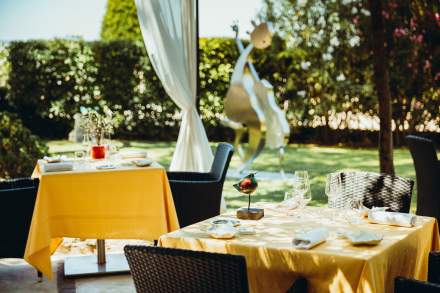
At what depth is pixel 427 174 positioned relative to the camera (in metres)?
5.07

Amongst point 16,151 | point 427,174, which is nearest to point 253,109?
point 16,151

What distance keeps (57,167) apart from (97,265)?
793 millimetres

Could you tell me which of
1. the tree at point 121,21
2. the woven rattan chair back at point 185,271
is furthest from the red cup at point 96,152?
the tree at point 121,21

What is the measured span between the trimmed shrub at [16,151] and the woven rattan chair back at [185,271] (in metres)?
5.27

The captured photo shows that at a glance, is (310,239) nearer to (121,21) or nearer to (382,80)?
(382,80)

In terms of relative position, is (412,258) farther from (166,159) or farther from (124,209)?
(166,159)

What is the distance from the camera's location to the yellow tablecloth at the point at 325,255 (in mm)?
2662

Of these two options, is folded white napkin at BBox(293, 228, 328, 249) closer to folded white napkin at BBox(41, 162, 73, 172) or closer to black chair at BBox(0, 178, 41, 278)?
black chair at BBox(0, 178, 41, 278)

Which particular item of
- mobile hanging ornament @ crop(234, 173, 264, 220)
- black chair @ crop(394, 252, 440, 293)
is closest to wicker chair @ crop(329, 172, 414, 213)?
mobile hanging ornament @ crop(234, 173, 264, 220)

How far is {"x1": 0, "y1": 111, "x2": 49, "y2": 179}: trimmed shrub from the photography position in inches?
296

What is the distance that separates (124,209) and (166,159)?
5.27m

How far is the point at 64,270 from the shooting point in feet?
15.9

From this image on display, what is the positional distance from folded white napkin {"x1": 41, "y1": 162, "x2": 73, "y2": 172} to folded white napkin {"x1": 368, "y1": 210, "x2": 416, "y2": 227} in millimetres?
2316

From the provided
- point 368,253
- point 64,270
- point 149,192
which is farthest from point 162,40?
point 368,253
